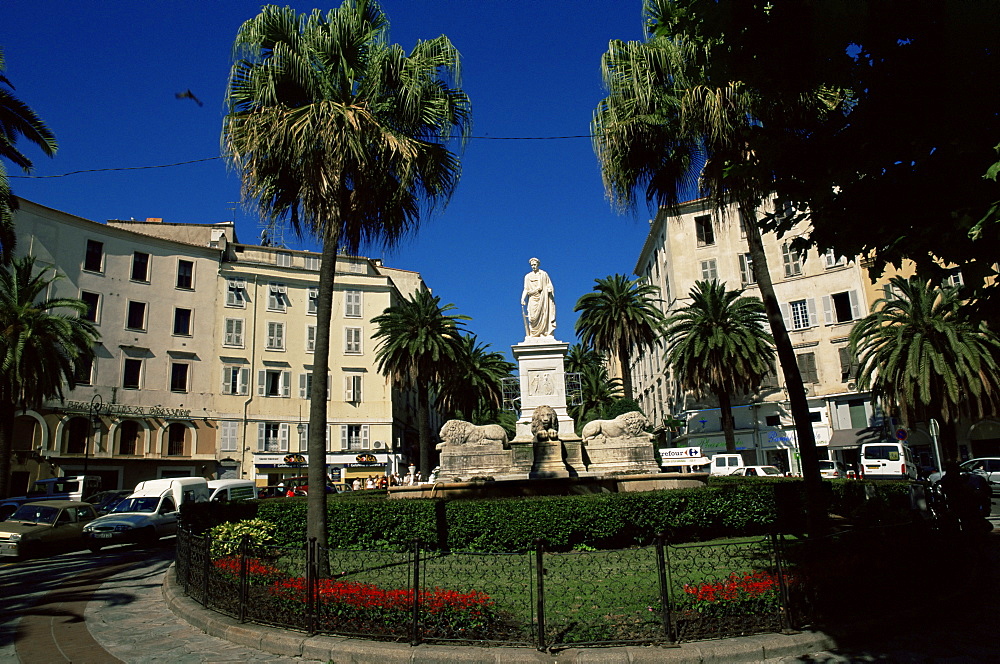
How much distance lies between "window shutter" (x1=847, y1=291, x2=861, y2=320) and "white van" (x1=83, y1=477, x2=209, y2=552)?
3718cm

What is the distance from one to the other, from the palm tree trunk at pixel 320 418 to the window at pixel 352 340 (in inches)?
1449

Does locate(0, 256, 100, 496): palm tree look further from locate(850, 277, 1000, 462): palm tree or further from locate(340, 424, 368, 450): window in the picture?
locate(850, 277, 1000, 462): palm tree

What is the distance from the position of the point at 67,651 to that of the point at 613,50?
42.9ft

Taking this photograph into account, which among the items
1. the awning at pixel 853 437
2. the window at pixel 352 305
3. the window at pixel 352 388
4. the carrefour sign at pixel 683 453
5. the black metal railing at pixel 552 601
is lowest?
the black metal railing at pixel 552 601

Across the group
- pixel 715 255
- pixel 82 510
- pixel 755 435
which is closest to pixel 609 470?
pixel 82 510

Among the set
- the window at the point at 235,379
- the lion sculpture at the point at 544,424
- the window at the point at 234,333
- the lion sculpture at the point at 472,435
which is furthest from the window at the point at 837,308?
the window at the point at 234,333

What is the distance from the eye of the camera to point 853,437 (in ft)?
129

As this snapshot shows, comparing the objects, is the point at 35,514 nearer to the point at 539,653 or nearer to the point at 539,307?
the point at 539,307

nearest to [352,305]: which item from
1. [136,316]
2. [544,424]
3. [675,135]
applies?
[136,316]

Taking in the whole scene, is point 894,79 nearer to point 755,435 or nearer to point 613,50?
point 613,50

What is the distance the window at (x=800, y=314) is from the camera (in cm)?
4269

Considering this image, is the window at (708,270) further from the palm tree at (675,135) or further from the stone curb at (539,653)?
the stone curb at (539,653)

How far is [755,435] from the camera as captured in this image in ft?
141

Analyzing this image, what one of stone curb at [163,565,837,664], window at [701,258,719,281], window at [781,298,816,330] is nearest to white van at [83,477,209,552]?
stone curb at [163,565,837,664]
